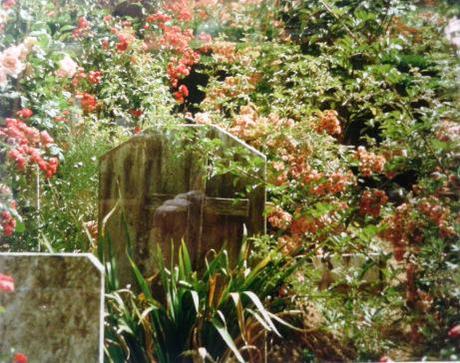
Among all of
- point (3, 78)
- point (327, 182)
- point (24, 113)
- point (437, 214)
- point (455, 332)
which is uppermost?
point (3, 78)

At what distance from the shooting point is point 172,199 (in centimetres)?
305

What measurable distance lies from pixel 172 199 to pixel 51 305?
0.83 m

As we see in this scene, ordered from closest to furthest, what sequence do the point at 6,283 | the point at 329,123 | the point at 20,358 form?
the point at 6,283 < the point at 20,358 < the point at 329,123

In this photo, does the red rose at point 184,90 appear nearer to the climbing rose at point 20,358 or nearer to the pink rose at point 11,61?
the pink rose at point 11,61

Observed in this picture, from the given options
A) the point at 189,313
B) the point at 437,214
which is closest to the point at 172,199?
the point at 189,313

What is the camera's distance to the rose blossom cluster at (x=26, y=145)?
2.86 meters

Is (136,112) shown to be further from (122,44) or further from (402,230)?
(402,230)

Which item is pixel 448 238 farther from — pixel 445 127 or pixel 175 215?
pixel 175 215

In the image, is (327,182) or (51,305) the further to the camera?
(327,182)

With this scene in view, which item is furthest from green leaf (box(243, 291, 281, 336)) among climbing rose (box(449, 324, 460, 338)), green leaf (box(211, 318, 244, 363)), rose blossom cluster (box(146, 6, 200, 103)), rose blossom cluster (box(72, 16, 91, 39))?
rose blossom cluster (box(72, 16, 91, 39))

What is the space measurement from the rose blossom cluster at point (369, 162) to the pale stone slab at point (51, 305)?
142 centimetres

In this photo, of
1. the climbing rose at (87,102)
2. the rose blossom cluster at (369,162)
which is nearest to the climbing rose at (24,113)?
the climbing rose at (87,102)

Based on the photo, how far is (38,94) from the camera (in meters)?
3.09

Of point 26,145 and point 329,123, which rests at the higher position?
point 329,123
